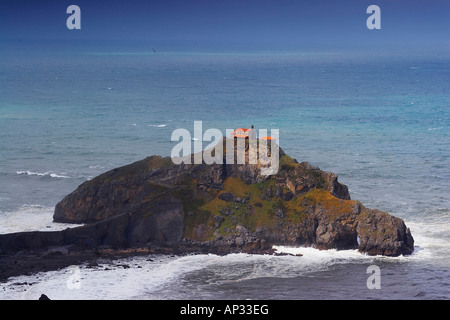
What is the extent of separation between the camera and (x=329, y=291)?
75.7 metres

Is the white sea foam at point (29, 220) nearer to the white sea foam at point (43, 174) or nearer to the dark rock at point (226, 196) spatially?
the white sea foam at point (43, 174)

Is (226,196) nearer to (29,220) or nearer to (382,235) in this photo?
(382,235)

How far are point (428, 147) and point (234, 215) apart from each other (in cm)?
7238

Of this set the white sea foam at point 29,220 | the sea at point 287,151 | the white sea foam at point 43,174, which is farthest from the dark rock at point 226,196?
the white sea foam at point 43,174

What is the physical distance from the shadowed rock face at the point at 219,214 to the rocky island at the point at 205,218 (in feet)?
0.36

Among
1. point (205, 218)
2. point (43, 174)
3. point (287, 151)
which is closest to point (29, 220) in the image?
point (205, 218)

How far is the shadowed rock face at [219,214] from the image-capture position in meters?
85.4

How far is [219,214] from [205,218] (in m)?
1.73

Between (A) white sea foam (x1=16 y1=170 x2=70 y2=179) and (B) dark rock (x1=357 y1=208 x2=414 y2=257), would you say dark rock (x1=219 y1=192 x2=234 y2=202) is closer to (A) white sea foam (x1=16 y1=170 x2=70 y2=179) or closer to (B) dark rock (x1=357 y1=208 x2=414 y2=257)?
(B) dark rock (x1=357 y1=208 x2=414 y2=257)

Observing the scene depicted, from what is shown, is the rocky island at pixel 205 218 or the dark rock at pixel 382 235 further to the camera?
the rocky island at pixel 205 218

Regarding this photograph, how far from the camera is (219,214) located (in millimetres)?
89625

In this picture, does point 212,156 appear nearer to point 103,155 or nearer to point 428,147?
point 103,155

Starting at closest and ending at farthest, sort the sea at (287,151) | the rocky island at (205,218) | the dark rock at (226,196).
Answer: the sea at (287,151) < the rocky island at (205,218) < the dark rock at (226,196)
